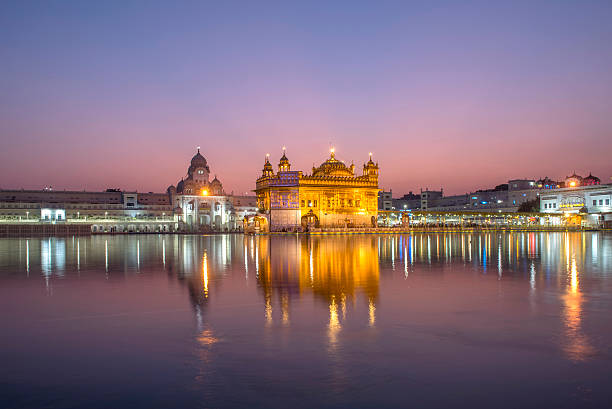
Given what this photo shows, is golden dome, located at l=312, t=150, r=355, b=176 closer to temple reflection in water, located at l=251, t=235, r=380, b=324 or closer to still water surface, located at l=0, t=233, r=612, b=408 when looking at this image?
temple reflection in water, located at l=251, t=235, r=380, b=324

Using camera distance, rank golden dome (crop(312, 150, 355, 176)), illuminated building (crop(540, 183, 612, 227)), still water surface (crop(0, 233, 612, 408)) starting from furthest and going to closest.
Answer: illuminated building (crop(540, 183, 612, 227)), golden dome (crop(312, 150, 355, 176)), still water surface (crop(0, 233, 612, 408))

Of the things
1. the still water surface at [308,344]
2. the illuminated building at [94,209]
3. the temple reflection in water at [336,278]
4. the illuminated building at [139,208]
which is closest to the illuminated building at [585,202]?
the illuminated building at [139,208]

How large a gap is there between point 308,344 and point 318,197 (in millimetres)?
65428

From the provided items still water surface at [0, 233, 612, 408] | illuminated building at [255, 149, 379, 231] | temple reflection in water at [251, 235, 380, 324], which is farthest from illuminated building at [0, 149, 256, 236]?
still water surface at [0, 233, 612, 408]

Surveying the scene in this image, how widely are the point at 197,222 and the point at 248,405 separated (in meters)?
99.2

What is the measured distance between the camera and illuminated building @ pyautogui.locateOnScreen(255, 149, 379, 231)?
7088 cm

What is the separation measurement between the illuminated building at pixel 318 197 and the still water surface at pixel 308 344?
56.7 m

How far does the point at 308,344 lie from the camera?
7109mm

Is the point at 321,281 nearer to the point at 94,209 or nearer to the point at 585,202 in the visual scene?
the point at 585,202

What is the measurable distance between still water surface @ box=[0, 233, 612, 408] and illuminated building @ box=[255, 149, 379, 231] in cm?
5666

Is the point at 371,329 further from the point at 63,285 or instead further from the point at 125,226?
the point at 125,226

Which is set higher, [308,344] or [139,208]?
[139,208]

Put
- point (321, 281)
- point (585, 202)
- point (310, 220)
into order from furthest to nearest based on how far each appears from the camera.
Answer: point (585, 202) → point (310, 220) → point (321, 281)

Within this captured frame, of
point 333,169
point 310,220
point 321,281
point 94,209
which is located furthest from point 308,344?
point 94,209
